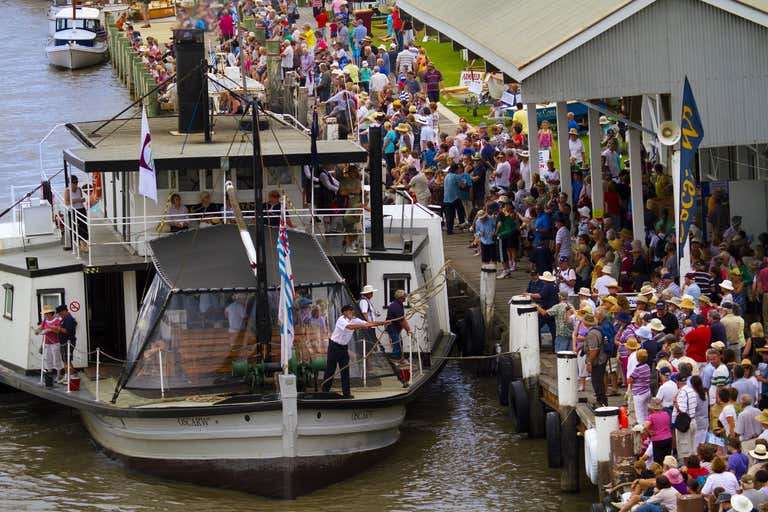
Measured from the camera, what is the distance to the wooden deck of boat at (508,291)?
21484mm

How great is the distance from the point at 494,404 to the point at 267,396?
19.1 ft

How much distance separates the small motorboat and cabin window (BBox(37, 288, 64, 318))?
50.3 meters

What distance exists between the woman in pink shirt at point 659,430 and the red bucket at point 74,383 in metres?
8.80

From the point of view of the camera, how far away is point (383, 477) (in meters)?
22.4

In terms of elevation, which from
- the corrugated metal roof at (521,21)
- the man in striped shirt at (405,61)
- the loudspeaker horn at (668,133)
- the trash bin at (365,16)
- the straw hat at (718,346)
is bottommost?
the straw hat at (718,346)

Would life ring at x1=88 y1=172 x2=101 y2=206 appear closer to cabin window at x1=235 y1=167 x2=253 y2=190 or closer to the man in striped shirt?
cabin window at x1=235 y1=167 x2=253 y2=190

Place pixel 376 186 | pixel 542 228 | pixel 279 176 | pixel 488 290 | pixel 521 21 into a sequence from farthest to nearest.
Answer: pixel 521 21 < pixel 542 228 < pixel 488 290 < pixel 279 176 < pixel 376 186

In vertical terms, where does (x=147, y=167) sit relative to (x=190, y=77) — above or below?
below

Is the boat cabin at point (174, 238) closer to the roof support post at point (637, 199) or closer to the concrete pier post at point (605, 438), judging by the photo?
the roof support post at point (637, 199)

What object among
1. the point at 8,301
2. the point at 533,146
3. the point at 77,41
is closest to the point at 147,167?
the point at 8,301

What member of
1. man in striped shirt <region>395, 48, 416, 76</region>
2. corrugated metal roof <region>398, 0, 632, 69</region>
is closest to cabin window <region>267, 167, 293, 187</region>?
corrugated metal roof <region>398, 0, 632, 69</region>

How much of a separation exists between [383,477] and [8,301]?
6946 millimetres

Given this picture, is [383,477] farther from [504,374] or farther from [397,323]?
[504,374]

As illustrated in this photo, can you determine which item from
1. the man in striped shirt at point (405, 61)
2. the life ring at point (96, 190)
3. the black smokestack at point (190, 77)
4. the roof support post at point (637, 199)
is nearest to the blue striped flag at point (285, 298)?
the black smokestack at point (190, 77)
